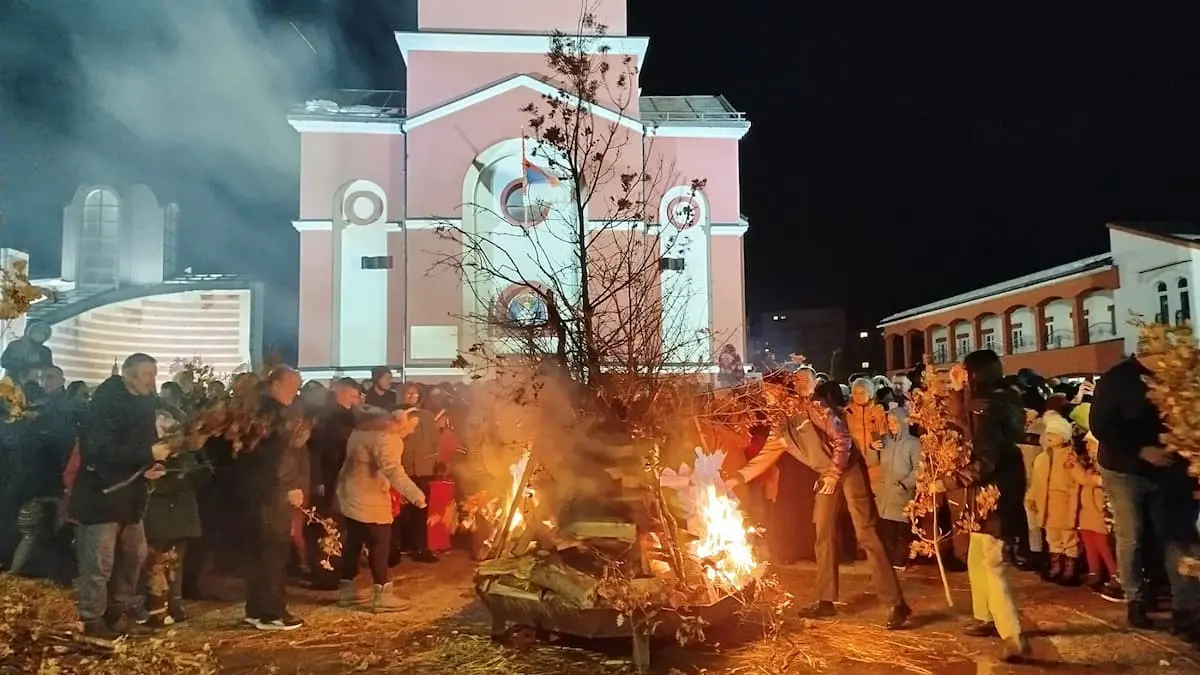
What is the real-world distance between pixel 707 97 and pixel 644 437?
25360mm

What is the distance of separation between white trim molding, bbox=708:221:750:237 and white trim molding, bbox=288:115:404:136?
32.1ft

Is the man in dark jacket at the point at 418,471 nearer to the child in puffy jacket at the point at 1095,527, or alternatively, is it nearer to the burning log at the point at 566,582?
the burning log at the point at 566,582

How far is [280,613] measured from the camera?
7.22 metres

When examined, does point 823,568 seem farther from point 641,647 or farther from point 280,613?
point 280,613

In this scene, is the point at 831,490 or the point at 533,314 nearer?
the point at 533,314

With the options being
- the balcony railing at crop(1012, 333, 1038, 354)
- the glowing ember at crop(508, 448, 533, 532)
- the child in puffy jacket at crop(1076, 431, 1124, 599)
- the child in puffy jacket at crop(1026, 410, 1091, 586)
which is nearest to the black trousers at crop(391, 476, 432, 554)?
the glowing ember at crop(508, 448, 533, 532)

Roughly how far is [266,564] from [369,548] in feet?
3.10

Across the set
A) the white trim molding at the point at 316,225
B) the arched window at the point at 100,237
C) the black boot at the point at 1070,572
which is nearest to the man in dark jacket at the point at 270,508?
the black boot at the point at 1070,572

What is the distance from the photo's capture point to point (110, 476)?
6.40 metres

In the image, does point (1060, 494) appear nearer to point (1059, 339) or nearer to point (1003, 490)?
point (1003, 490)

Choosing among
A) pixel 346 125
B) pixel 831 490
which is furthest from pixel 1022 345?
pixel 831 490

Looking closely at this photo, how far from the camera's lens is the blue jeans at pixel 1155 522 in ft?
21.5

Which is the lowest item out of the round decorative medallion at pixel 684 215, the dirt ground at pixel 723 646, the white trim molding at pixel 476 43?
the dirt ground at pixel 723 646

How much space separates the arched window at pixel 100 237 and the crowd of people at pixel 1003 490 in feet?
61.9
